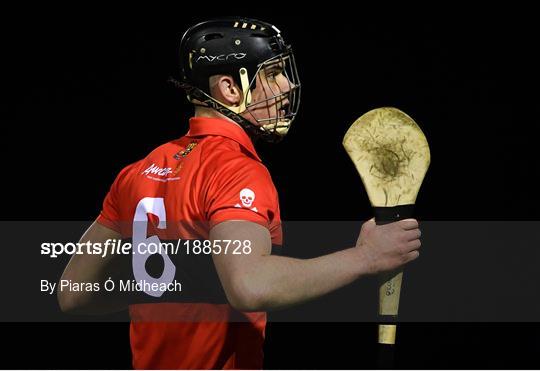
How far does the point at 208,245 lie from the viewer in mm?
3244

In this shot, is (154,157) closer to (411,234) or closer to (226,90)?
(226,90)

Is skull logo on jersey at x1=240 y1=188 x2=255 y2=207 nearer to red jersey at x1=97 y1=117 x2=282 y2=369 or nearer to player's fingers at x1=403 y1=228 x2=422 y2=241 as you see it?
red jersey at x1=97 y1=117 x2=282 y2=369

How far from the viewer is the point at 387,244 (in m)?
3.38

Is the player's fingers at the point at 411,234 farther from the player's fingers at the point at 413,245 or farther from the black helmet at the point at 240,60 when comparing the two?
the black helmet at the point at 240,60

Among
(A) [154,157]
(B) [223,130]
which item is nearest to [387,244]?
(B) [223,130]

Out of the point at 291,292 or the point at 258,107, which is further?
the point at 258,107

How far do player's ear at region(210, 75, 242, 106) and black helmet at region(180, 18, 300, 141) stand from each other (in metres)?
Answer: 0.01

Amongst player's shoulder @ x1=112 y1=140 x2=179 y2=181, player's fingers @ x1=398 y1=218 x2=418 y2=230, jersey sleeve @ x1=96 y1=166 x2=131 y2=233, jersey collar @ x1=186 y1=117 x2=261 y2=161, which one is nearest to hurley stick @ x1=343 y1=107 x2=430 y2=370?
player's fingers @ x1=398 y1=218 x2=418 y2=230

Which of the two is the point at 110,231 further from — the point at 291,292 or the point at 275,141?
the point at 291,292

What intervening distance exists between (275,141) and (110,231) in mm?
575

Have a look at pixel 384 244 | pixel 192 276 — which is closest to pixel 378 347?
pixel 384 244

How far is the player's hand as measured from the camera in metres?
3.33

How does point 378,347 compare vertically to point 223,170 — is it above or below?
below

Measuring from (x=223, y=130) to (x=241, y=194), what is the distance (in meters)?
0.39
